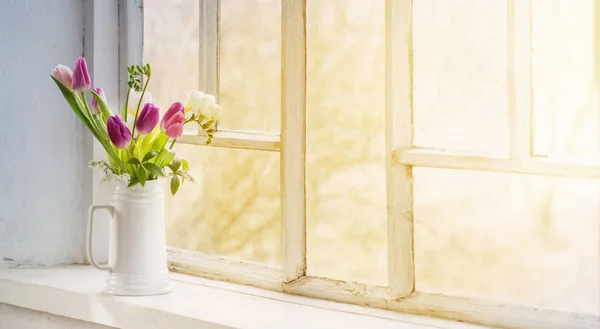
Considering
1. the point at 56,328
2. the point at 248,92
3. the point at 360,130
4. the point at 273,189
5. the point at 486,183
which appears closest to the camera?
the point at 486,183

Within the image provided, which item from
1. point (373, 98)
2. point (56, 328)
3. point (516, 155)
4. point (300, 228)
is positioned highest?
point (373, 98)

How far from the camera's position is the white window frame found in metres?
1.39

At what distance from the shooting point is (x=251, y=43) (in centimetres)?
191

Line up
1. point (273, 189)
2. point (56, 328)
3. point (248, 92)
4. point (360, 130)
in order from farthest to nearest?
point (273, 189)
point (360, 130)
point (248, 92)
point (56, 328)

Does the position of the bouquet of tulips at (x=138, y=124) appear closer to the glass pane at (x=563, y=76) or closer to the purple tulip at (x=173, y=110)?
the purple tulip at (x=173, y=110)

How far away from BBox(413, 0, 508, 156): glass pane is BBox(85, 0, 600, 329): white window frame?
0.08m

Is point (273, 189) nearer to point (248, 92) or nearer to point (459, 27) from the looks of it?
point (248, 92)

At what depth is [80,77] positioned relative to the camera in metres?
1.68

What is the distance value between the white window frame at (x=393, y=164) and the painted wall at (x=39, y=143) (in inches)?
11.8

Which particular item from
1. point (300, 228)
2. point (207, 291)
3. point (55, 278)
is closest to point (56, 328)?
point (55, 278)

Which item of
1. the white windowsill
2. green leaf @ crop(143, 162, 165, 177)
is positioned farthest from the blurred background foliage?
green leaf @ crop(143, 162, 165, 177)

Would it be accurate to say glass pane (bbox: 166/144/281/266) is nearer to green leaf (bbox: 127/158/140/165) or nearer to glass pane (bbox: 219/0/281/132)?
glass pane (bbox: 219/0/281/132)

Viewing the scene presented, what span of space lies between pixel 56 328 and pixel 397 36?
1003 millimetres

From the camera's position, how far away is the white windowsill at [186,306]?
1.48 metres
